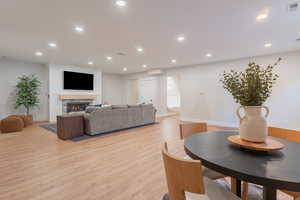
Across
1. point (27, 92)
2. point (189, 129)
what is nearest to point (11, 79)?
point (27, 92)

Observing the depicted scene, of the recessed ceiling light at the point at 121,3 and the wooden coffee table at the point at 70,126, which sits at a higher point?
the recessed ceiling light at the point at 121,3

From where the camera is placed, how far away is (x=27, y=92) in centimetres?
555

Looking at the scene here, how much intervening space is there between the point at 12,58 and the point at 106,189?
6.81 m

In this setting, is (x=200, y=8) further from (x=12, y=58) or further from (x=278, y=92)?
(x=12, y=58)

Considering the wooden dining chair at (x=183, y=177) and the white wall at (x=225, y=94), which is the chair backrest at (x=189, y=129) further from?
the white wall at (x=225, y=94)

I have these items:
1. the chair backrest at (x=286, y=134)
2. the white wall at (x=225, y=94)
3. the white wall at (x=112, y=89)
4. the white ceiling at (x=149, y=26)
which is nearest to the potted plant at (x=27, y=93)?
the white ceiling at (x=149, y=26)

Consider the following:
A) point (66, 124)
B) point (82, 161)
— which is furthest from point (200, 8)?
point (66, 124)

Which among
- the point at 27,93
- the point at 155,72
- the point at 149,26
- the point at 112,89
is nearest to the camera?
the point at 149,26

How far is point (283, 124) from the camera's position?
4.64 metres

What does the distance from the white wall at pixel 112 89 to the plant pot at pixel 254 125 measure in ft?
28.7

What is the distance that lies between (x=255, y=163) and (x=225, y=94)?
532 centimetres

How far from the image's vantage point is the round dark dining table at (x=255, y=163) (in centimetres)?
73

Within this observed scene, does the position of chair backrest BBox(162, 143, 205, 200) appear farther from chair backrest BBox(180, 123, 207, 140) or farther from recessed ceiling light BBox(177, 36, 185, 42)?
recessed ceiling light BBox(177, 36, 185, 42)

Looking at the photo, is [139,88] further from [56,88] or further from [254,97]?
[254,97]
